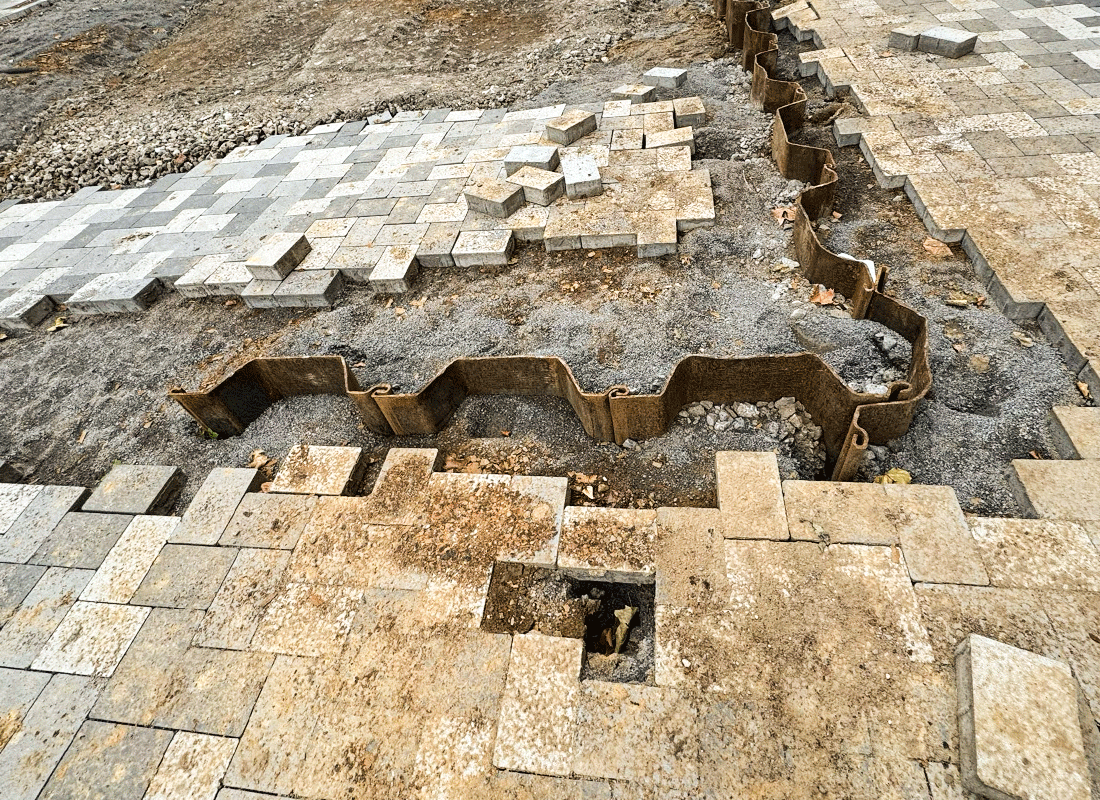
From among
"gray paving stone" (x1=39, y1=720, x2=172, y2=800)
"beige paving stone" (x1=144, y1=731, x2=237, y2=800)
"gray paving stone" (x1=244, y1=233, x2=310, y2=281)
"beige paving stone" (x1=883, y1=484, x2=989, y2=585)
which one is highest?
"gray paving stone" (x1=244, y1=233, x2=310, y2=281)

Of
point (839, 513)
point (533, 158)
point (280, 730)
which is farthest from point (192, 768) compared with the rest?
point (533, 158)

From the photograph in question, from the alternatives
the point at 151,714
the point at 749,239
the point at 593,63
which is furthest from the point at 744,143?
the point at 151,714

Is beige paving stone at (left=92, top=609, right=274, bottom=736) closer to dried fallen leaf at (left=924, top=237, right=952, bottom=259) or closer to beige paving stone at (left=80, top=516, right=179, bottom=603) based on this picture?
beige paving stone at (left=80, top=516, right=179, bottom=603)

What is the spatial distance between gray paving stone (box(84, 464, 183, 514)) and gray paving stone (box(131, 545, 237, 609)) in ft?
1.89

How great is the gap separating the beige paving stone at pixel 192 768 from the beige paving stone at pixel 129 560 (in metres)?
1.11

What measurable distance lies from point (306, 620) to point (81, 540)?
202cm

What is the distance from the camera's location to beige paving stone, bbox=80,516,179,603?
3.43 m

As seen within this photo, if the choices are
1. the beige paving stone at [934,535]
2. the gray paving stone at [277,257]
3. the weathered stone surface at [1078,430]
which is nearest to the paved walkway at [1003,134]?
the weathered stone surface at [1078,430]

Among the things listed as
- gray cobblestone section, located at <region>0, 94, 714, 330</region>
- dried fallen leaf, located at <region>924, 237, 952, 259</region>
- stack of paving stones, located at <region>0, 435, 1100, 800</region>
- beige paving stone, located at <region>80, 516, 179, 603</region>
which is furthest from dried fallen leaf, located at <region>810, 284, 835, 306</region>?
beige paving stone, located at <region>80, 516, 179, 603</region>

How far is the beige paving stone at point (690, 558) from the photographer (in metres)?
2.88

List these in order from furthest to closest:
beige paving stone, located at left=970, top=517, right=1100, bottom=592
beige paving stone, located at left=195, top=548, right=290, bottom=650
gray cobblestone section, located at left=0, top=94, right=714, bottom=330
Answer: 1. gray cobblestone section, located at left=0, top=94, right=714, bottom=330
2. beige paving stone, located at left=195, top=548, right=290, bottom=650
3. beige paving stone, located at left=970, top=517, right=1100, bottom=592

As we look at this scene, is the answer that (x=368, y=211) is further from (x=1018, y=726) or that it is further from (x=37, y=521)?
(x=1018, y=726)

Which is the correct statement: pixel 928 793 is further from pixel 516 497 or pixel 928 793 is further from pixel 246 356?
pixel 246 356

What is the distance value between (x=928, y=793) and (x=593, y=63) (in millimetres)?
10877
